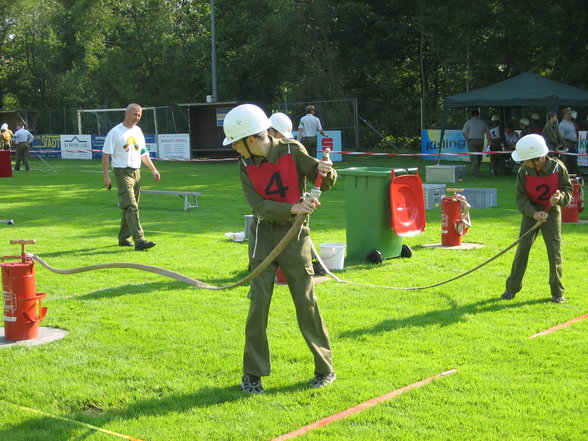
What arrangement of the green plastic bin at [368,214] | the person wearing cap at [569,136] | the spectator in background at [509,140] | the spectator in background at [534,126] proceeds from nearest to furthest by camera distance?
the green plastic bin at [368,214], the person wearing cap at [569,136], the spectator in background at [534,126], the spectator in background at [509,140]

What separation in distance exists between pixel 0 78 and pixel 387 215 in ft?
173

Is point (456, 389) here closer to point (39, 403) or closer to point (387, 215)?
point (39, 403)

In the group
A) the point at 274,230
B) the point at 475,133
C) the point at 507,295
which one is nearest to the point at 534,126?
the point at 475,133

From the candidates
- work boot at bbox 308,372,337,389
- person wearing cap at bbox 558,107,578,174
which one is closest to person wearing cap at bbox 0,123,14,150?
person wearing cap at bbox 558,107,578,174

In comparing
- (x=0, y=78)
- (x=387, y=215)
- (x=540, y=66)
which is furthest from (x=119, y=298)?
(x=0, y=78)

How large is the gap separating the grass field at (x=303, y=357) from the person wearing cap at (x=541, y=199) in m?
0.26

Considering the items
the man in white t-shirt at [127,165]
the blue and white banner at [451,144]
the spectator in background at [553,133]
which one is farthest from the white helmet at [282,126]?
the blue and white banner at [451,144]

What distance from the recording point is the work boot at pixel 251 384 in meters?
5.46

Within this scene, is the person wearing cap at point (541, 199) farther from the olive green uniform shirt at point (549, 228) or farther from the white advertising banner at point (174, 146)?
the white advertising banner at point (174, 146)

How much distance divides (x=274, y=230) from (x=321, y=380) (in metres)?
1.11

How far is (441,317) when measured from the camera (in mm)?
7410

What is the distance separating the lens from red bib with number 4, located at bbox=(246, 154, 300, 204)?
17.9 ft

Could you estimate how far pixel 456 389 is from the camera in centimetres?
542

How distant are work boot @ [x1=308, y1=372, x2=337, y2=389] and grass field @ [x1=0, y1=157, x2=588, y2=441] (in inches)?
2.8
